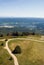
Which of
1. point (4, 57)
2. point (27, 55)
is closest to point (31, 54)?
point (27, 55)

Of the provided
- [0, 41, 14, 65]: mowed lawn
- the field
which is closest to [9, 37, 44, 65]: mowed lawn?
the field

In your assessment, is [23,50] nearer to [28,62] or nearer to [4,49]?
[4,49]

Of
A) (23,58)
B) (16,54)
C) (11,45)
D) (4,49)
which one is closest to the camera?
(23,58)

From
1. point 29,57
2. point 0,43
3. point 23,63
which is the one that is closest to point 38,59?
point 29,57

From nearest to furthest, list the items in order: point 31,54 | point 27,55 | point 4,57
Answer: point 4,57
point 27,55
point 31,54

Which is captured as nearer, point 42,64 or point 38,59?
point 42,64

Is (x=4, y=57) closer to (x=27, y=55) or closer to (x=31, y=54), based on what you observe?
(x=27, y=55)

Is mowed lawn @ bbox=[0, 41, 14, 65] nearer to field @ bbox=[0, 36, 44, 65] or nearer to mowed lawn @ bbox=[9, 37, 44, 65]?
field @ bbox=[0, 36, 44, 65]

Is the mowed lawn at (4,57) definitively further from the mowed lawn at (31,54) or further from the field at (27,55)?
the mowed lawn at (31,54)

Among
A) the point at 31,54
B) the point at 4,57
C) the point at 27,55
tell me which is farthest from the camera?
the point at 31,54

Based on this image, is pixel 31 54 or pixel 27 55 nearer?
pixel 27 55

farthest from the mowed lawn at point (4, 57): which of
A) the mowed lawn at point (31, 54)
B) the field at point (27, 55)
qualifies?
the mowed lawn at point (31, 54)
